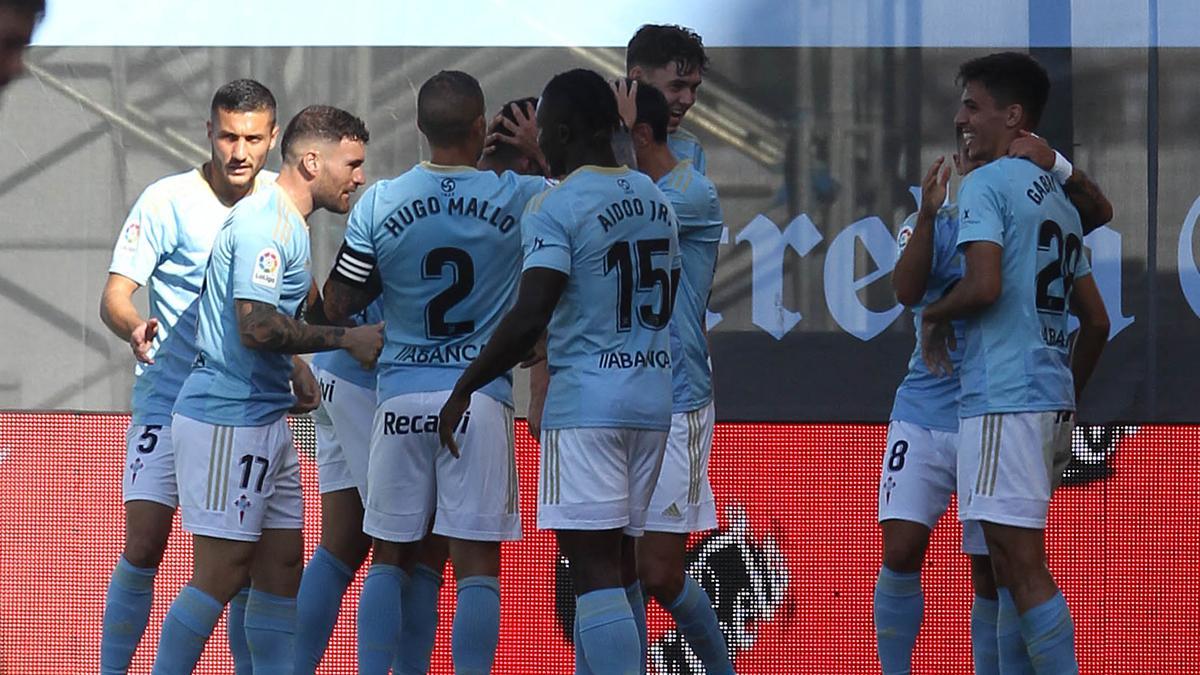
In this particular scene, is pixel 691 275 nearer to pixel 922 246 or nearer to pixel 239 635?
pixel 922 246

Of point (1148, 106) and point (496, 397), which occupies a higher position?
point (1148, 106)

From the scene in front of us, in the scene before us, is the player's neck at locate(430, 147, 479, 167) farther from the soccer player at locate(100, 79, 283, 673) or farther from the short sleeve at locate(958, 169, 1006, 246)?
the short sleeve at locate(958, 169, 1006, 246)

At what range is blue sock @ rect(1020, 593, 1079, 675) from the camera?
15.4ft

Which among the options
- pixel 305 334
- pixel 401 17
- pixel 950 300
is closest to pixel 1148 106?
pixel 950 300

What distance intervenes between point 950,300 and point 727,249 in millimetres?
1578

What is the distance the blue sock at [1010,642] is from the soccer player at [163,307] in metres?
2.11

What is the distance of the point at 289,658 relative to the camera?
16.7ft

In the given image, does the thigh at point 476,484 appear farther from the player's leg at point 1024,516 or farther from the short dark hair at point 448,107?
the player's leg at point 1024,516

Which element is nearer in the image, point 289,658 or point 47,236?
point 289,658

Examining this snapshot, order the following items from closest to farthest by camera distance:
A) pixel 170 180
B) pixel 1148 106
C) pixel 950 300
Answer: pixel 950 300
pixel 170 180
pixel 1148 106

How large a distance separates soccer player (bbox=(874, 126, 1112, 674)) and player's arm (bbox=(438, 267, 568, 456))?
4.08 feet

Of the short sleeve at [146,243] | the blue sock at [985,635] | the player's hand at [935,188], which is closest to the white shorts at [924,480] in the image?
the blue sock at [985,635]

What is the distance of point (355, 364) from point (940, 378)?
1779mm

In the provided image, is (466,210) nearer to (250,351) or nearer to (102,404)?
(250,351)
